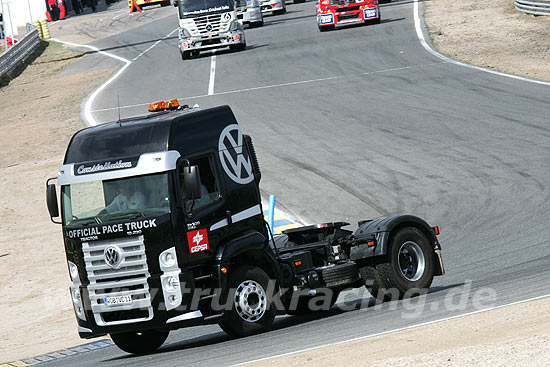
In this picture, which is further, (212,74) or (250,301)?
(212,74)

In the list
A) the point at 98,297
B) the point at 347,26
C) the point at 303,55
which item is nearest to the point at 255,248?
the point at 98,297

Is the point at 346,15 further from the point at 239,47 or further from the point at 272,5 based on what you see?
the point at 272,5

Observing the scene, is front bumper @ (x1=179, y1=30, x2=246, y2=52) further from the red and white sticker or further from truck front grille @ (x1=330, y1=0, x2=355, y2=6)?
the red and white sticker

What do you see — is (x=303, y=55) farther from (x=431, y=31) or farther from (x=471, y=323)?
(x=471, y=323)

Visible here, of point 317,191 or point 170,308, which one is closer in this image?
point 170,308

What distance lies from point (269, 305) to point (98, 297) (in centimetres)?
189

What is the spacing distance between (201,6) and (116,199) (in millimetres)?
29681

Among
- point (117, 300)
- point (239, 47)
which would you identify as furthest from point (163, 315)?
point (239, 47)

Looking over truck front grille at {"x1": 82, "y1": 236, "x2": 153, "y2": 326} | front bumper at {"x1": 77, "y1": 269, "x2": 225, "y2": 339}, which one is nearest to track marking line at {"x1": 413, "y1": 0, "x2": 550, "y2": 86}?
front bumper at {"x1": 77, "y1": 269, "x2": 225, "y2": 339}

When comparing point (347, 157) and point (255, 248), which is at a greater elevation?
point (255, 248)

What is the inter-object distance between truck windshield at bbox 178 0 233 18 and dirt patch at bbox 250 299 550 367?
3068cm

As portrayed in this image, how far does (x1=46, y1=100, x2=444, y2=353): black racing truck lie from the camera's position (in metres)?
10.2

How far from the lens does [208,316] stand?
408 inches

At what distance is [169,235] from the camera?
10.1m
